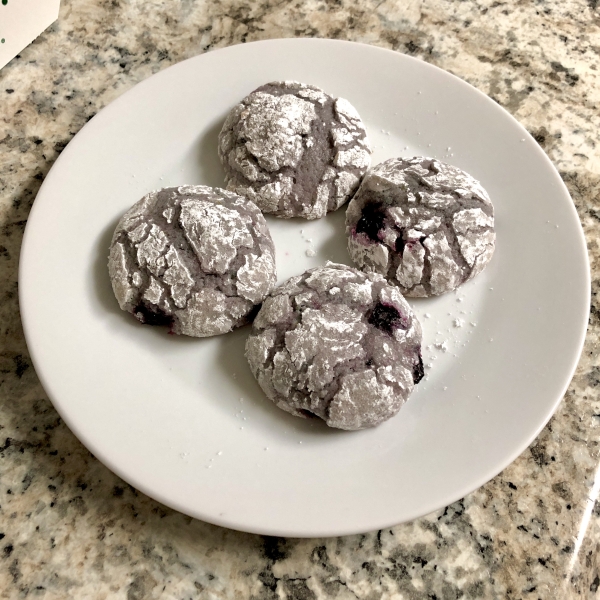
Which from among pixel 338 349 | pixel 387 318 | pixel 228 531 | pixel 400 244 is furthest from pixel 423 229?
pixel 228 531

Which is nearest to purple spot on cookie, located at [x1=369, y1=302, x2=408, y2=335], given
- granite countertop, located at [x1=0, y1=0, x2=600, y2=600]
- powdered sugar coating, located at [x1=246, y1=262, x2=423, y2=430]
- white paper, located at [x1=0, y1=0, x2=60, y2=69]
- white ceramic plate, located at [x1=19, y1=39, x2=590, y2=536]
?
powdered sugar coating, located at [x1=246, y1=262, x2=423, y2=430]

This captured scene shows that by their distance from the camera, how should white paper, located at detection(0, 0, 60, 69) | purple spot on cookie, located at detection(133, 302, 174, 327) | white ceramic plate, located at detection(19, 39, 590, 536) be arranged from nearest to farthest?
1. white ceramic plate, located at detection(19, 39, 590, 536)
2. purple spot on cookie, located at detection(133, 302, 174, 327)
3. white paper, located at detection(0, 0, 60, 69)

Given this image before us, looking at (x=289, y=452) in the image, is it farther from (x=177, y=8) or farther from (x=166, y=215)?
(x=177, y=8)

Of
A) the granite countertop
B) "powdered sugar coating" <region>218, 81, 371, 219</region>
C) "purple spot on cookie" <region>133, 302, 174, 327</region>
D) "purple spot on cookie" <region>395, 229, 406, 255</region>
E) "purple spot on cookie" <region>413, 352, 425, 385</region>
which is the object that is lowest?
the granite countertop

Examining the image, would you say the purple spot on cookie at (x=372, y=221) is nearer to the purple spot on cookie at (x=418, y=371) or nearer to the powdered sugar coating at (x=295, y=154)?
the powdered sugar coating at (x=295, y=154)

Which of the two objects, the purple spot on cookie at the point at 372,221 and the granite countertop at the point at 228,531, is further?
the purple spot on cookie at the point at 372,221

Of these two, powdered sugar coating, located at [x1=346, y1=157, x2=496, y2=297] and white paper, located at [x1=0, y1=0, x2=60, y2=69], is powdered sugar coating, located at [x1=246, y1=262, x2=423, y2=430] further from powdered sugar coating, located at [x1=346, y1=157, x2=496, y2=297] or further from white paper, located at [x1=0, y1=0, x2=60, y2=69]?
white paper, located at [x1=0, y1=0, x2=60, y2=69]

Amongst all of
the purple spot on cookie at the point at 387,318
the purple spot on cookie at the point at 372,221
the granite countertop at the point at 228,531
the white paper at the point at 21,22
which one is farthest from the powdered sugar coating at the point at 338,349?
the white paper at the point at 21,22

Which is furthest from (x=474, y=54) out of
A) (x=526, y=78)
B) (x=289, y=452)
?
(x=289, y=452)
